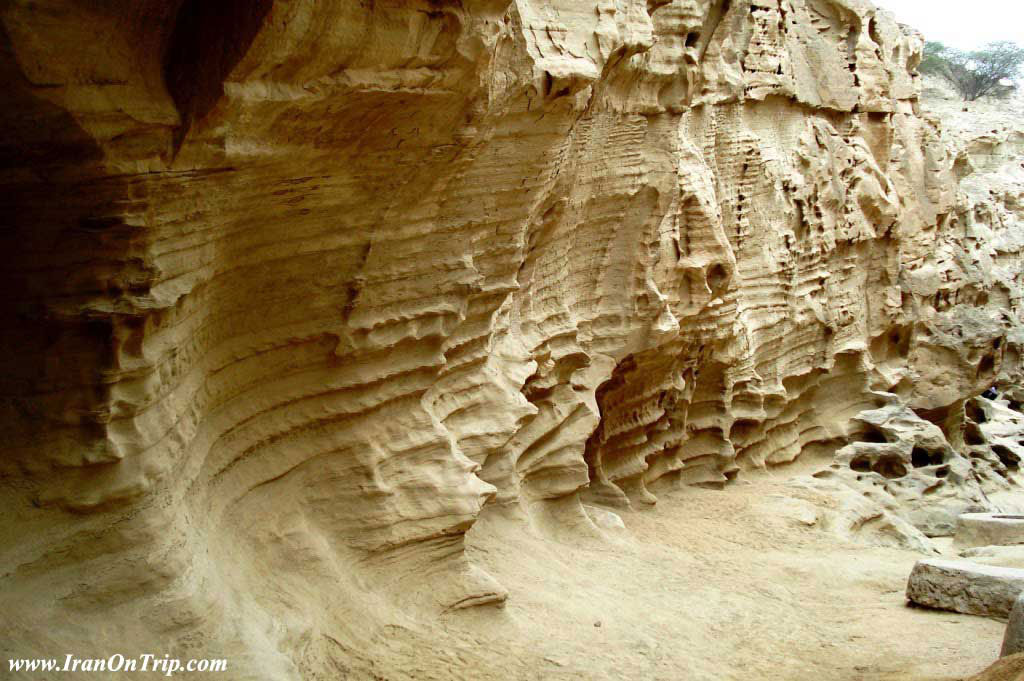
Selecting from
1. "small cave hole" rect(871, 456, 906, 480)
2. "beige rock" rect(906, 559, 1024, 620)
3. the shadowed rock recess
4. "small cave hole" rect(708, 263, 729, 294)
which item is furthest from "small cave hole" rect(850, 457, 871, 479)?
"beige rock" rect(906, 559, 1024, 620)

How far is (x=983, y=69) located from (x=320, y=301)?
35.2 m

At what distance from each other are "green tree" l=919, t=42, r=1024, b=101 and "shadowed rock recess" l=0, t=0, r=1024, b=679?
27658 millimetres

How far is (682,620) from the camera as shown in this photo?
6.60 m

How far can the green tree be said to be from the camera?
34781mm

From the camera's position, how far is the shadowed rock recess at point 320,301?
3695mm

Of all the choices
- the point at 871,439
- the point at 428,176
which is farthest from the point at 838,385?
the point at 428,176

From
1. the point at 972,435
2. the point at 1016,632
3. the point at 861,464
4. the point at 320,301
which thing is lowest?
the point at 1016,632

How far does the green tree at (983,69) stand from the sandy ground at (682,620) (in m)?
29.5

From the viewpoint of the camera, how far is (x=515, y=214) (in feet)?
21.5

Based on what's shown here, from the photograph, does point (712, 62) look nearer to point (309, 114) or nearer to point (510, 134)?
point (510, 134)

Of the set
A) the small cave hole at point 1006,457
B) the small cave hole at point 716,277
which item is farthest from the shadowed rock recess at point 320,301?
the small cave hole at point 1006,457

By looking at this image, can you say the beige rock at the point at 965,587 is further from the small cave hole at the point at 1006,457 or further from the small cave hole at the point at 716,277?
the small cave hole at the point at 1006,457

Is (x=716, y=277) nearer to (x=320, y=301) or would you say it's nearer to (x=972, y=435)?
(x=972, y=435)

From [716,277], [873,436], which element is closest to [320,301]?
[716,277]
